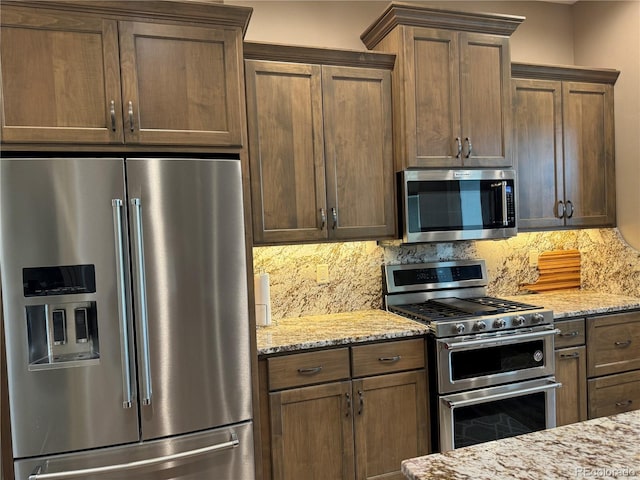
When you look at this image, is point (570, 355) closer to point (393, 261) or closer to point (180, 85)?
point (393, 261)

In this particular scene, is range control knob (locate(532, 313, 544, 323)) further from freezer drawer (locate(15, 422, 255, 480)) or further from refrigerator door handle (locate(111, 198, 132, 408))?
refrigerator door handle (locate(111, 198, 132, 408))

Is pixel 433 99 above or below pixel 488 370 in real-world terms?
above

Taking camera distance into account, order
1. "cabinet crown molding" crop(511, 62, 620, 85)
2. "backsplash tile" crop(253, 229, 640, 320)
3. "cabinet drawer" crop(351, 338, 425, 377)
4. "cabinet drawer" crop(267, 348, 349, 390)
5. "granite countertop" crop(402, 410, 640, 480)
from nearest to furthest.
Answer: "granite countertop" crop(402, 410, 640, 480)
"cabinet drawer" crop(267, 348, 349, 390)
"cabinet drawer" crop(351, 338, 425, 377)
"backsplash tile" crop(253, 229, 640, 320)
"cabinet crown molding" crop(511, 62, 620, 85)

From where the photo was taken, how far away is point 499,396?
249 centimetres

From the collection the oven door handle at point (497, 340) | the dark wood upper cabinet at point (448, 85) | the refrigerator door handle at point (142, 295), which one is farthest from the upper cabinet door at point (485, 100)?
the refrigerator door handle at point (142, 295)

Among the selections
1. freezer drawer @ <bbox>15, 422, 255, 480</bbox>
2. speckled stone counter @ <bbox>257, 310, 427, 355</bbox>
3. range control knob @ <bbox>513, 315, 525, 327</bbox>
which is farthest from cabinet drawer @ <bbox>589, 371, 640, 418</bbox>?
freezer drawer @ <bbox>15, 422, 255, 480</bbox>

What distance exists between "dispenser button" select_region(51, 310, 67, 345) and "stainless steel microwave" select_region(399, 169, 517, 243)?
5.84 ft

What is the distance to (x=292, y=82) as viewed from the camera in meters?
2.53

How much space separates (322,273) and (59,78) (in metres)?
1.73

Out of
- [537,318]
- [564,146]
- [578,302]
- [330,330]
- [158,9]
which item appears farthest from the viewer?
[564,146]

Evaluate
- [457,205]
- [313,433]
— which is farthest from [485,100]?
[313,433]

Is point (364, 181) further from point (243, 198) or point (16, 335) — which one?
point (16, 335)

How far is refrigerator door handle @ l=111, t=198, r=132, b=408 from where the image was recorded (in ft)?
6.19

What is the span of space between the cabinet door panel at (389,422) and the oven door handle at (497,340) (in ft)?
0.74
